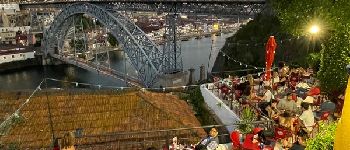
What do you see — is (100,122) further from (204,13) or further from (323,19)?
(204,13)

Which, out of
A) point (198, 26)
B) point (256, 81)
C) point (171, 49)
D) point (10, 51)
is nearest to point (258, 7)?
point (171, 49)

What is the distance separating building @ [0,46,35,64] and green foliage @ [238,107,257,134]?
5339 cm

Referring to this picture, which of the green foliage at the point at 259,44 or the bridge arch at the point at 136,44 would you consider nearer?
the green foliage at the point at 259,44

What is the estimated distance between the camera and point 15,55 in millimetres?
59938

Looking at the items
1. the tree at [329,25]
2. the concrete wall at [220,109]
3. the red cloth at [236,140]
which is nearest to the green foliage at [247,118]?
the concrete wall at [220,109]

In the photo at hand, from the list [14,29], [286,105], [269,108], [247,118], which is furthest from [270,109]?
[14,29]

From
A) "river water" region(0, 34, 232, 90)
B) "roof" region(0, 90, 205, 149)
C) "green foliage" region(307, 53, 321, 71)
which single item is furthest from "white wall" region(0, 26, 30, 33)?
"roof" region(0, 90, 205, 149)

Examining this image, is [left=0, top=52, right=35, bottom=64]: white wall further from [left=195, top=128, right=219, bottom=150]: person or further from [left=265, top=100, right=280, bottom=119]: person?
[left=195, top=128, right=219, bottom=150]: person

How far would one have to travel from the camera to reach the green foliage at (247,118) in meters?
10.1

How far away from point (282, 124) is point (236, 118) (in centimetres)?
205

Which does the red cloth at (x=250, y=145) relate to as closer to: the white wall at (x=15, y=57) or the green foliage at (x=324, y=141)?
the green foliage at (x=324, y=141)

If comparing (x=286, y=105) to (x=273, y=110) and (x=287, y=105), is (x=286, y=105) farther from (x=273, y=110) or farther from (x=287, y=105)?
(x=273, y=110)

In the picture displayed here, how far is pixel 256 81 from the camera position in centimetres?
1422

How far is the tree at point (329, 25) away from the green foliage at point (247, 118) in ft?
8.92
